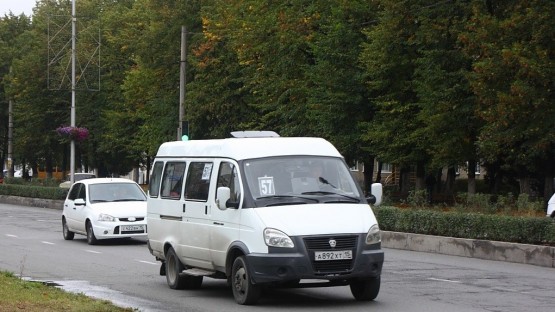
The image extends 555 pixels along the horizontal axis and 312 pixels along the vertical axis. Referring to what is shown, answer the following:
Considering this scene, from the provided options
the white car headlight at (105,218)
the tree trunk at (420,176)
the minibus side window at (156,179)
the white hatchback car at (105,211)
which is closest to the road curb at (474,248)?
the white hatchback car at (105,211)

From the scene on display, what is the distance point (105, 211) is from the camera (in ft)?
95.7

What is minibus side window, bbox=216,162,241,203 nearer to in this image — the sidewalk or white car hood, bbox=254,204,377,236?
white car hood, bbox=254,204,377,236

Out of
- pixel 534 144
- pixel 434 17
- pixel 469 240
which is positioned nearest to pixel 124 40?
pixel 434 17

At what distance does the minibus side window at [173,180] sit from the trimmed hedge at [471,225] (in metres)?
8.91

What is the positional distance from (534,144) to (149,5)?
105ft

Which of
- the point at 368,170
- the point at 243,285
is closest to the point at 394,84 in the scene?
the point at 368,170

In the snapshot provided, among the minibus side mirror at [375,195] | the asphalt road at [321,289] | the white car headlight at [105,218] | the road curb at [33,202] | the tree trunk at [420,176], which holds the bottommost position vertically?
the asphalt road at [321,289]

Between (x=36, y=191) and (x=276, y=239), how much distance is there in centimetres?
5090

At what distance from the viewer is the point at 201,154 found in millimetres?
16531

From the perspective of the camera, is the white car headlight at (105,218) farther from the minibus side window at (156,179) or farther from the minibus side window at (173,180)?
the minibus side window at (173,180)

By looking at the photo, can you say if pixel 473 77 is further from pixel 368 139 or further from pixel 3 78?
pixel 3 78

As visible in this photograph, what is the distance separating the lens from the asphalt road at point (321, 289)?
1478cm

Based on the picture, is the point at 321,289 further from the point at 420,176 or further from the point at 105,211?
the point at 420,176

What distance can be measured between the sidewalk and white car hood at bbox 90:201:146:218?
20.1 feet
